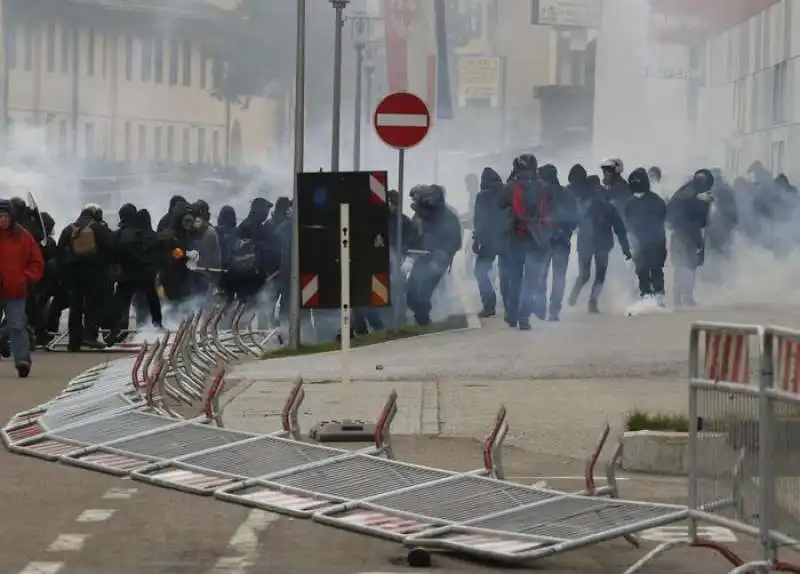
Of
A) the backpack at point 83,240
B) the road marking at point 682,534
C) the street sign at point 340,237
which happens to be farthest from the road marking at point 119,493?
the backpack at point 83,240

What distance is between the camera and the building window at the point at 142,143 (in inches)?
1510

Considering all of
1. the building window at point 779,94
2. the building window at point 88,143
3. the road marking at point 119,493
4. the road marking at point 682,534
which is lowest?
the road marking at point 682,534

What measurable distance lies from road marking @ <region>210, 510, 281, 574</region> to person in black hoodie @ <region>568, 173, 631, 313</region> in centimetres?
1420

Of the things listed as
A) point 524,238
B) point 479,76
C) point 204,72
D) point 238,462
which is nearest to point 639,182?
point 524,238

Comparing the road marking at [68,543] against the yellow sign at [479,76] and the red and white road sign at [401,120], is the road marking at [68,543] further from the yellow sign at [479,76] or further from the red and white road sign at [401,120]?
the yellow sign at [479,76]

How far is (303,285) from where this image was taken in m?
13.9

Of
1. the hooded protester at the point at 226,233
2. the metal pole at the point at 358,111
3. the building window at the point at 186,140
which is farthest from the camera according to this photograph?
the building window at the point at 186,140

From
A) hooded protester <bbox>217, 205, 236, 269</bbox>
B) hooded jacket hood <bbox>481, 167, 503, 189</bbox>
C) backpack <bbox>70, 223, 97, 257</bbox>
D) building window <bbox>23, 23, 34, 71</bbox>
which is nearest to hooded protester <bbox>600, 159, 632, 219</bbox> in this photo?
hooded jacket hood <bbox>481, 167, 503, 189</bbox>

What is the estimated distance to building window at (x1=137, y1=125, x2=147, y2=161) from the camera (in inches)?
1510

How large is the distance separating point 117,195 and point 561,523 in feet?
98.3

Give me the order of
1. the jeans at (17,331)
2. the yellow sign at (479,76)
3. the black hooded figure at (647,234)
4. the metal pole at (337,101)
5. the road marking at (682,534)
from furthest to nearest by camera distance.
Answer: the yellow sign at (479,76), the metal pole at (337,101), the black hooded figure at (647,234), the jeans at (17,331), the road marking at (682,534)

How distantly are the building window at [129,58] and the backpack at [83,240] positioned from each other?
1690 cm

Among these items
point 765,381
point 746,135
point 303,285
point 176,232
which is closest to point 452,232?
point 176,232

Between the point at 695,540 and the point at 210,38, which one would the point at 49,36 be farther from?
the point at 695,540
